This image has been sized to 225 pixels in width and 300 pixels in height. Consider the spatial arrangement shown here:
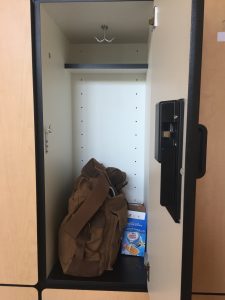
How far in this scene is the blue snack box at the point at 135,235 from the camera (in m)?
1.40

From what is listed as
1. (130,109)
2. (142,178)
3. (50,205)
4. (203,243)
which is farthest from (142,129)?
(203,243)

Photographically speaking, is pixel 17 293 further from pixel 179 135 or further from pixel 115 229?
pixel 179 135

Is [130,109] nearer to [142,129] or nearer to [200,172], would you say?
[142,129]

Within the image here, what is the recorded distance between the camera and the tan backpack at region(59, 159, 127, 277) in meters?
1.24

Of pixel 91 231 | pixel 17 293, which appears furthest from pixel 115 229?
pixel 17 293

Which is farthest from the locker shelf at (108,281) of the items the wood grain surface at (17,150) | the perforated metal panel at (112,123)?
the perforated metal panel at (112,123)

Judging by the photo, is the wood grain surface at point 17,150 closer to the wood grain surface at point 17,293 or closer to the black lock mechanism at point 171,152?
the wood grain surface at point 17,293

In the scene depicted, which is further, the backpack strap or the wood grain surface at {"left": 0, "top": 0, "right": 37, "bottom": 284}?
the backpack strap

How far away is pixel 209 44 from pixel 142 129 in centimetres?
82

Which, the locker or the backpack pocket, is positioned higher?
the locker

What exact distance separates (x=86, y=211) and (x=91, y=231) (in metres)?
0.10

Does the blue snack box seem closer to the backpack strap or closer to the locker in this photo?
the locker

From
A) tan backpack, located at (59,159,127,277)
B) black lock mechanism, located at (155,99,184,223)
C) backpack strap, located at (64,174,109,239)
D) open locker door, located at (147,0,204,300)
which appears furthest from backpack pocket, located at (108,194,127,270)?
black lock mechanism, located at (155,99,184,223)

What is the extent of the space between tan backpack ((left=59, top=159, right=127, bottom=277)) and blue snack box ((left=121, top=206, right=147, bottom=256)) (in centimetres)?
10
